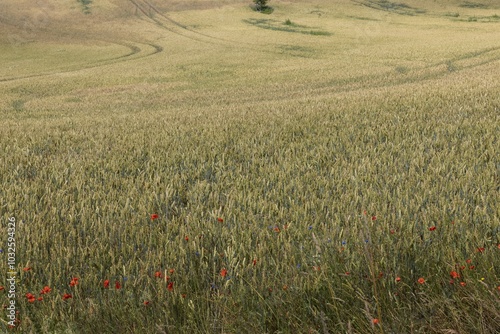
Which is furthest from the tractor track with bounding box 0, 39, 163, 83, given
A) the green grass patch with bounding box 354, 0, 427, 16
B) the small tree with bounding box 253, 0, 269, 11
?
the green grass patch with bounding box 354, 0, 427, 16

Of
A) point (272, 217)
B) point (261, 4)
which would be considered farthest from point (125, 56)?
point (272, 217)

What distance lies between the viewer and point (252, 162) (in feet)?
16.5

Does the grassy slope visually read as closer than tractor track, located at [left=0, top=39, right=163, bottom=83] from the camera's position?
Yes

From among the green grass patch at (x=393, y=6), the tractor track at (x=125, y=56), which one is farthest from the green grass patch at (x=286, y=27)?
the green grass patch at (x=393, y=6)

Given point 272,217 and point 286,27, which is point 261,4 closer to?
point 286,27

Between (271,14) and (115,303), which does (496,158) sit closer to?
(115,303)

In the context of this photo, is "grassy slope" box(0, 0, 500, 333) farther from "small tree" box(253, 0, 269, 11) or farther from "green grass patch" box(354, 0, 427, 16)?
"green grass patch" box(354, 0, 427, 16)

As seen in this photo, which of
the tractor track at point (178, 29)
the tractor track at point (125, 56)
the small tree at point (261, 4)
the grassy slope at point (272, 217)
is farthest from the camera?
the small tree at point (261, 4)

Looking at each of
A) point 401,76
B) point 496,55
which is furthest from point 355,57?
point 401,76

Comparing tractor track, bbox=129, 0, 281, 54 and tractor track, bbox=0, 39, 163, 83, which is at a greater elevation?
tractor track, bbox=129, 0, 281, 54

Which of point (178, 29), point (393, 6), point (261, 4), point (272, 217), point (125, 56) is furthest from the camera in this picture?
point (393, 6)

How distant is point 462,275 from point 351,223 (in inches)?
29.9

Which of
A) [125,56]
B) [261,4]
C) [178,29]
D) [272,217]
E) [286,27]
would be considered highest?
[261,4]

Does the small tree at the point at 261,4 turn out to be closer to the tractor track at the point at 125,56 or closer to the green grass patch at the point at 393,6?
the green grass patch at the point at 393,6
